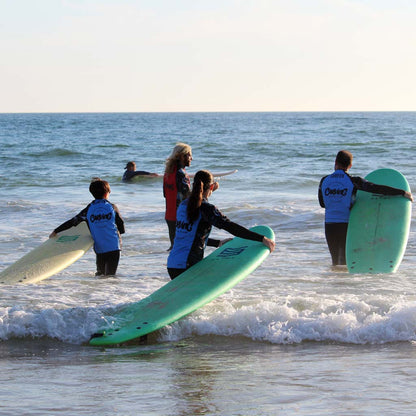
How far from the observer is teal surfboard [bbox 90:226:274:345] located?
471 cm

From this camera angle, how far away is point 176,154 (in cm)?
661

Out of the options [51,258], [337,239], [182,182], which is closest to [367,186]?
[337,239]

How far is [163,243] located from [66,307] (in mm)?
3920

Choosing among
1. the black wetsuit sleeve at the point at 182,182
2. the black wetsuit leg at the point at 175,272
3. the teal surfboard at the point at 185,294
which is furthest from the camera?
the black wetsuit sleeve at the point at 182,182

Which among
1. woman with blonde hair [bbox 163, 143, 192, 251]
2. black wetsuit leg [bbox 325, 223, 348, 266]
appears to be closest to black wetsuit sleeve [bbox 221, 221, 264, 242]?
woman with blonde hair [bbox 163, 143, 192, 251]

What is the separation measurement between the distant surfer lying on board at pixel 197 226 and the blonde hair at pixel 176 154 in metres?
1.48

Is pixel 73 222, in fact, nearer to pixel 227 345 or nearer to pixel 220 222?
pixel 220 222

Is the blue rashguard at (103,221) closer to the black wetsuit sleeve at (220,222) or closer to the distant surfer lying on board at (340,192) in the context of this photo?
the black wetsuit sleeve at (220,222)

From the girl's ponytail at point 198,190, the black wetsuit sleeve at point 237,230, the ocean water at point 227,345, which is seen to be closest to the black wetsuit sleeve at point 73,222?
the ocean water at point 227,345

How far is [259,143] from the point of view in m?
34.5

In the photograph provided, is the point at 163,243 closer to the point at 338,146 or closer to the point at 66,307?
Result: the point at 66,307

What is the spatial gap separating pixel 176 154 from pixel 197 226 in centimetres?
171

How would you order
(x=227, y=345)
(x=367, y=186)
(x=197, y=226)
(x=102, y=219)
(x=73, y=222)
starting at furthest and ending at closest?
(x=367, y=186), (x=102, y=219), (x=73, y=222), (x=197, y=226), (x=227, y=345)

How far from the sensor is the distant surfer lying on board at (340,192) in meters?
6.95
